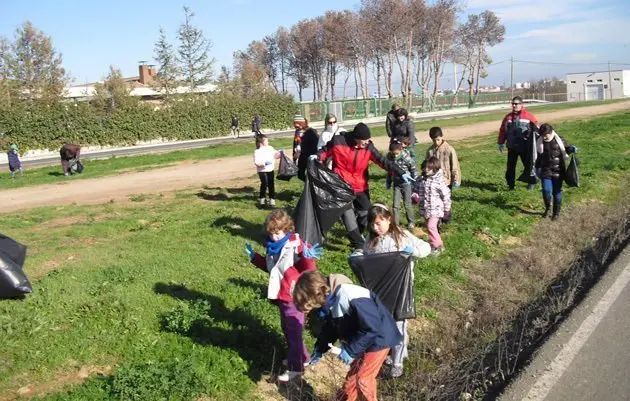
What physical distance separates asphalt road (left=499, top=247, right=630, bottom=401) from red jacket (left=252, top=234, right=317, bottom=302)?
1833mm

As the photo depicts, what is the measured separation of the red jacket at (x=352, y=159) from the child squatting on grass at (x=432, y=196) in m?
0.71

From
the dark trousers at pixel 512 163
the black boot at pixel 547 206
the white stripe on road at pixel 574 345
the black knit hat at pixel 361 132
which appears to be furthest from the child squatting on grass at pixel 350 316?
the dark trousers at pixel 512 163

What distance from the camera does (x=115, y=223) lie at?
10531 millimetres

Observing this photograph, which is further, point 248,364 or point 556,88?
point 556,88

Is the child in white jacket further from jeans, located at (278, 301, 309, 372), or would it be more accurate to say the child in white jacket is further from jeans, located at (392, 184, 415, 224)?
jeans, located at (278, 301, 309, 372)

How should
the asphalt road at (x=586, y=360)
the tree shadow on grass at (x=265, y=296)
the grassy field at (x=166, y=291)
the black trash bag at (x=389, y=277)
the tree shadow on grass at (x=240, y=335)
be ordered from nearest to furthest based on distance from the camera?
the asphalt road at (x=586, y=360)
the black trash bag at (x=389, y=277)
the grassy field at (x=166, y=291)
the tree shadow on grass at (x=240, y=335)
the tree shadow on grass at (x=265, y=296)

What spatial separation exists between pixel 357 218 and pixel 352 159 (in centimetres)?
89

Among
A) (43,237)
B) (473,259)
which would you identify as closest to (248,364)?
(473,259)

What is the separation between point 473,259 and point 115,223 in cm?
618

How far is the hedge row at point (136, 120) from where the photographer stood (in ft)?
120

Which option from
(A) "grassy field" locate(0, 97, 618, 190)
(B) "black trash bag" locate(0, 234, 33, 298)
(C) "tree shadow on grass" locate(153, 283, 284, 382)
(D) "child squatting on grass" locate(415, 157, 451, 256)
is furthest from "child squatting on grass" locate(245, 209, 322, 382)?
(A) "grassy field" locate(0, 97, 618, 190)

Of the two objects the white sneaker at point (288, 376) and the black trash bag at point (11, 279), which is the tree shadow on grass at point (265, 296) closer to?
the white sneaker at point (288, 376)

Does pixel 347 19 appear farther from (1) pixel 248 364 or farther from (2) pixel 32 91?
(1) pixel 248 364

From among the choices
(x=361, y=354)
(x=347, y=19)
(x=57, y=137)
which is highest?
(x=347, y=19)
